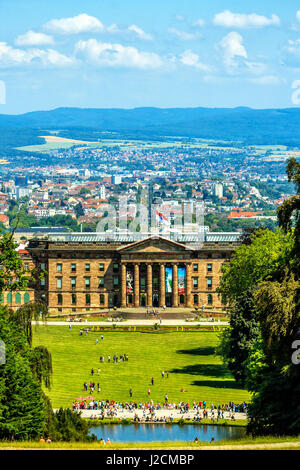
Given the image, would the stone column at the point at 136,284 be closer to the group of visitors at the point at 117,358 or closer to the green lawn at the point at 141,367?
the green lawn at the point at 141,367

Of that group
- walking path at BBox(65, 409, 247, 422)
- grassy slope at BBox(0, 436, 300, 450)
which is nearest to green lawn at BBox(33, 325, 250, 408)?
walking path at BBox(65, 409, 247, 422)

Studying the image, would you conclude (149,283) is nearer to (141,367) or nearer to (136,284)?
(136,284)

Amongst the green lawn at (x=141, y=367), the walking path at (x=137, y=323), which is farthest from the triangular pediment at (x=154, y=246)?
the green lawn at (x=141, y=367)

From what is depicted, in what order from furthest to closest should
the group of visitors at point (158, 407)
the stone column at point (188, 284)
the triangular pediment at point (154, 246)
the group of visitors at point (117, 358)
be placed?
the stone column at point (188, 284), the triangular pediment at point (154, 246), the group of visitors at point (117, 358), the group of visitors at point (158, 407)

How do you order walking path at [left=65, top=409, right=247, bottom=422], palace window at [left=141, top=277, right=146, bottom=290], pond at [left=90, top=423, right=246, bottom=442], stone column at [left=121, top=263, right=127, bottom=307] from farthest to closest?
palace window at [left=141, top=277, right=146, bottom=290] → stone column at [left=121, top=263, right=127, bottom=307] → walking path at [left=65, top=409, right=247, bottom=422] → pond at [left=90, top=423, right=246, bottom=442]

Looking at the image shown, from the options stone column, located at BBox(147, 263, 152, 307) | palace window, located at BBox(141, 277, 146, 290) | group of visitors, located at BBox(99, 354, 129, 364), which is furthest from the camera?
palace window, located at BBox(141, 277, 146, 290)

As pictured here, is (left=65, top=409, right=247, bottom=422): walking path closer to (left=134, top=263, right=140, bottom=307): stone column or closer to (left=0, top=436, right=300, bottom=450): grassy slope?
(left=0, top=436, right=300, bottom=450): grassy slope

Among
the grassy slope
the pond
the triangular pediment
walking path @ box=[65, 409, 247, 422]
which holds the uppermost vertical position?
the grassy slope

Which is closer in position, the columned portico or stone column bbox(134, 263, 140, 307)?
the columned portico
